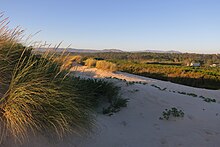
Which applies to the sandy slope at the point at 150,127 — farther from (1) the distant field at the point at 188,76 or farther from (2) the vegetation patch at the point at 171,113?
(1) the distant field at the point at 188,76

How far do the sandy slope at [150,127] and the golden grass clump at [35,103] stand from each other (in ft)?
0.72

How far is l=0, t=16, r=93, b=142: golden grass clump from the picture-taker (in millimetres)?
3804

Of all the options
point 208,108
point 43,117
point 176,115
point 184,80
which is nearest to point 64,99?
point 43,117

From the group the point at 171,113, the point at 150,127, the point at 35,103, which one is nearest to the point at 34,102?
the point at 35,103

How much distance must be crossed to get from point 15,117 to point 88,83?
9.09 ft

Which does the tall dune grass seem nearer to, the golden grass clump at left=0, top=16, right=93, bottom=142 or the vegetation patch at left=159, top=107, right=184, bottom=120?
the golden grass clump at left=0, top=16, right=93, bottom=142

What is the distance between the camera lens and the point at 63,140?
13.5 ft

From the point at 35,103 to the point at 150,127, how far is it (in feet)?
8.27

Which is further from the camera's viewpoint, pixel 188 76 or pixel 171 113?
pixel 188 76

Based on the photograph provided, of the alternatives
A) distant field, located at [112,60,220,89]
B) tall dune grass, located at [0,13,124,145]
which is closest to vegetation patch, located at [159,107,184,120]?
tall dune grass, located at [0,13,124,145]

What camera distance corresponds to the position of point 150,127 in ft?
17.4

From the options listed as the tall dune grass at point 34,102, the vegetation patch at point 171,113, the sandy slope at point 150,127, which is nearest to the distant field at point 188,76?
the sandy slope at point 150,127

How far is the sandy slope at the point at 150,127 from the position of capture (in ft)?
14.9

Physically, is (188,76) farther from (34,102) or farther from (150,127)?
(34,102)
